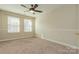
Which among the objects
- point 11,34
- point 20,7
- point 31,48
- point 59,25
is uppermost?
point 20,7

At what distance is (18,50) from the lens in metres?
1.98

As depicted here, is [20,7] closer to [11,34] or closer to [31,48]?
[11,34]

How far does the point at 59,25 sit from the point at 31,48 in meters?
0.65

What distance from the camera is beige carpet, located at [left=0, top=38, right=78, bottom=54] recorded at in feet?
6.49

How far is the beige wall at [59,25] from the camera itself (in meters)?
1.98

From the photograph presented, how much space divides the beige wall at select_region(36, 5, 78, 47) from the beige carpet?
4.2 inches

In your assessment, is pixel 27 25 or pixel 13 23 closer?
pixel 13 23

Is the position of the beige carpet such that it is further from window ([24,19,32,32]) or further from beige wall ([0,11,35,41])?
window ([24,19,32,32])

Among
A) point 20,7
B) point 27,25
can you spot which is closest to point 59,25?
point 27,25

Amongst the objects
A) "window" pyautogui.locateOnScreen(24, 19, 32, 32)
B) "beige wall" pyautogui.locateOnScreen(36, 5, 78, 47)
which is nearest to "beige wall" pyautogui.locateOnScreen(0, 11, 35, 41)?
"window" pyautogui.locateOnScreen(24, 19, 32, 32)

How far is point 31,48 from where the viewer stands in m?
2.01

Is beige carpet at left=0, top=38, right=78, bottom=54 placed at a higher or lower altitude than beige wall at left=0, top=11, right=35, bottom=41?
lower
